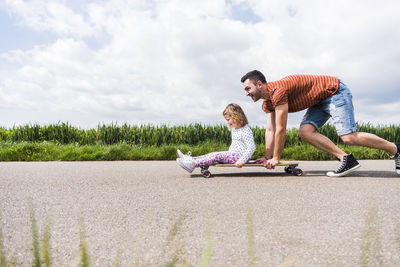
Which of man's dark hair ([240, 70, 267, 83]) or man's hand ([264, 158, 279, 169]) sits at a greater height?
man's dark hair ([240, 70, 267, 83])

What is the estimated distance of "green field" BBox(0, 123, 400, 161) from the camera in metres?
8.27

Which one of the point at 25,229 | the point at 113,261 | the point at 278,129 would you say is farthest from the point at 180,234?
the point at 278,129

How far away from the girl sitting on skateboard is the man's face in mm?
373

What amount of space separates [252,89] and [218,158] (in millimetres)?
1115

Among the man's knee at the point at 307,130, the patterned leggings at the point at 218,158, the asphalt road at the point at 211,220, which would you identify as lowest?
the asphalt road at the point at 211,220

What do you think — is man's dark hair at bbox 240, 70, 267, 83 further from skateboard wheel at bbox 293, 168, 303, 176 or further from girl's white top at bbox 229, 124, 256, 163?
skateboard wheel at bbox 293, 168, 303, 176

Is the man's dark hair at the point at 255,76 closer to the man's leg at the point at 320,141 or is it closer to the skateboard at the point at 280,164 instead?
the man's leg at the point at 320,141

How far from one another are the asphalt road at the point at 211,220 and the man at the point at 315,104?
0.44 meters

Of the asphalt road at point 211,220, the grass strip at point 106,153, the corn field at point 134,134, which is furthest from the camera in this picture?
the corn field at point 134,134

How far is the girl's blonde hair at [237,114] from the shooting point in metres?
4.94

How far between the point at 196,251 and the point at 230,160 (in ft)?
10.2

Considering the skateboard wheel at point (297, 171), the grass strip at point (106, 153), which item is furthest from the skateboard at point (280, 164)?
A: the grass strip at point (106, 153)

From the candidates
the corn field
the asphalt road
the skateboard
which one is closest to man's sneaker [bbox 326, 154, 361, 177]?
the asphalt road

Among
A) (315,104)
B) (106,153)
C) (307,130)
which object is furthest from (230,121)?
(106,153)
